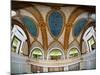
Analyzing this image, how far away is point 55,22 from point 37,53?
0.24 m

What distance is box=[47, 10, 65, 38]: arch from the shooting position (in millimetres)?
1371

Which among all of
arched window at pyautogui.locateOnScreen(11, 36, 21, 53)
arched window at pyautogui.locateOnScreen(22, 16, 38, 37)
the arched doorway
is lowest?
the arched doorway

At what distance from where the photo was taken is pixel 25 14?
1306 millimetres

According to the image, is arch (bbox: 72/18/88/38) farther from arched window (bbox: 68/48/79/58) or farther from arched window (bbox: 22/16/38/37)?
arched window (bbox: 22/16/38/37)

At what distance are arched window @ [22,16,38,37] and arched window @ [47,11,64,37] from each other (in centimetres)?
10

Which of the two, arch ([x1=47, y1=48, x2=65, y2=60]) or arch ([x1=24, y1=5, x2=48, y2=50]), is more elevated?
arch ([x1=24, y1=5, x2=48, y2=50])

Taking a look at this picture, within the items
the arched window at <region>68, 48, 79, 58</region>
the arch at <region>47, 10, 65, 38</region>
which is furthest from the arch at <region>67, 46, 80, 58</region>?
the arch at <region>47, 10, 65, 38</region>

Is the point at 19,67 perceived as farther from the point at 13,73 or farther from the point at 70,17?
the point at 70,17

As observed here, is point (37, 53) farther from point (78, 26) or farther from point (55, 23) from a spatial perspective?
point (78, 26)

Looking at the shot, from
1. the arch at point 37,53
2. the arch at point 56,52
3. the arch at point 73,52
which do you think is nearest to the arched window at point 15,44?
the arch at point 37,53

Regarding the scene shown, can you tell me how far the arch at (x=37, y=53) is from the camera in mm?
1325

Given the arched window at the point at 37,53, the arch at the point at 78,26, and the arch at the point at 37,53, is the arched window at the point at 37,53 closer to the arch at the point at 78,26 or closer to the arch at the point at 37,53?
the arch at the point at 37,53

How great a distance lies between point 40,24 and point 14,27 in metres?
0.18

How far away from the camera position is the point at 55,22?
138 cm
